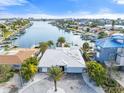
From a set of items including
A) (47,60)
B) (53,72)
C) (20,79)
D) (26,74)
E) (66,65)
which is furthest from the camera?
(47,60)

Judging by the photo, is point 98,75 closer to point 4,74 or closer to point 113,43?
point 113,43

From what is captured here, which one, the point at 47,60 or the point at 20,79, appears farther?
the point at 47,60

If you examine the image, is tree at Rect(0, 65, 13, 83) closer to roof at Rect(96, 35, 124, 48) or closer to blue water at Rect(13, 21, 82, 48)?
roof at Rect(96, 35, 124, 48)

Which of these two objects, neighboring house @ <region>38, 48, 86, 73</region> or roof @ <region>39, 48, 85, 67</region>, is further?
roof @ <region>39, 48, 85, 67</region>

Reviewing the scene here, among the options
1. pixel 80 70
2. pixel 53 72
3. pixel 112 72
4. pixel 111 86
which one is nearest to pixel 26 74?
pixel 53 72

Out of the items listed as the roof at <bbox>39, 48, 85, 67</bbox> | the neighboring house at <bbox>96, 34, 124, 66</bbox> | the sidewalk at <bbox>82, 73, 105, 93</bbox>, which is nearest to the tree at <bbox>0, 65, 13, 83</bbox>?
the roof at <bbox>39, 48, 85, 67</bbox>

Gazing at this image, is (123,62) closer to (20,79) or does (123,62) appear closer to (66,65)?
(66,65)

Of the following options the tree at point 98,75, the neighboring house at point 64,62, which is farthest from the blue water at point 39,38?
the tree at point 98,75
